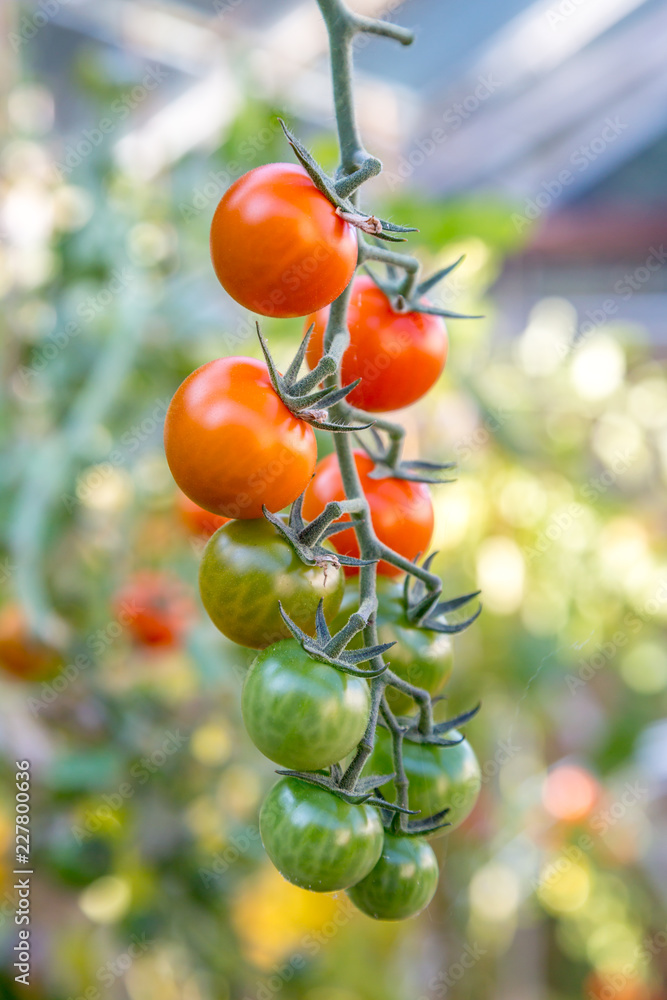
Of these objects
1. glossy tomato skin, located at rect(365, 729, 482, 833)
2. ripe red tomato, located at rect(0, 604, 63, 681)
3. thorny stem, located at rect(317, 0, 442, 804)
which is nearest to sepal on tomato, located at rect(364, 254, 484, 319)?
thorny stem, located at rect(317, 0, 442, 804)

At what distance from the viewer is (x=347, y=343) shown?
36cm

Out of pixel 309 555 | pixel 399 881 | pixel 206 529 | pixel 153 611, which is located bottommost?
pixel 153 611

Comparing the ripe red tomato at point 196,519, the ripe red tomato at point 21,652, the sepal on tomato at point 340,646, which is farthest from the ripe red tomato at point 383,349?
the ripe red tomato at point 21,652

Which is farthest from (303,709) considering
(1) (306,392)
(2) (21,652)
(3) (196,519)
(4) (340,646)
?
(2) (21,652)

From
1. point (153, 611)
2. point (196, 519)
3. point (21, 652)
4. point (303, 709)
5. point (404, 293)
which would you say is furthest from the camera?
point (153, 611)

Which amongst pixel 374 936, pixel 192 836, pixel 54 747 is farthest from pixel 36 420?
pixel 374 936

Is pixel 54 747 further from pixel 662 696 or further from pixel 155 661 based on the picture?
→ pixel 662 696

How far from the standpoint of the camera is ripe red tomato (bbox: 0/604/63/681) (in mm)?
1082

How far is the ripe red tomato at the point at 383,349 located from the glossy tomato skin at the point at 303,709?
15cm

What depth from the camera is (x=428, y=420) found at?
5.60 feet

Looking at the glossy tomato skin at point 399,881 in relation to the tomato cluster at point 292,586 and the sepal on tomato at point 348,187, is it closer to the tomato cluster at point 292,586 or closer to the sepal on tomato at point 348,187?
the tomato cluster at point 292,586

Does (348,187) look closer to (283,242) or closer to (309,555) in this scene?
(283,242)

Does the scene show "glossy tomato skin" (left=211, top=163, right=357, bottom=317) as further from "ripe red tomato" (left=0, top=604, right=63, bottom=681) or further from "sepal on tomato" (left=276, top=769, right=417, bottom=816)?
"ripe red tomato" (left=0, top=604, right=63, bottom=681)

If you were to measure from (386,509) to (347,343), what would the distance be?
0.37ft
